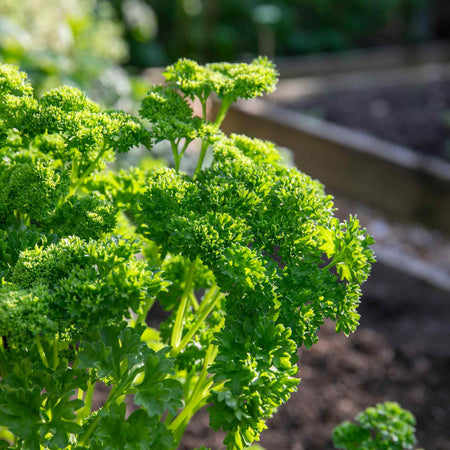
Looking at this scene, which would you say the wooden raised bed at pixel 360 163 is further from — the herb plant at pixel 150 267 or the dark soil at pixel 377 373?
the herb plant at pixel 150 267

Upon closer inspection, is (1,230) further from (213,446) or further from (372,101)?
(372,101)

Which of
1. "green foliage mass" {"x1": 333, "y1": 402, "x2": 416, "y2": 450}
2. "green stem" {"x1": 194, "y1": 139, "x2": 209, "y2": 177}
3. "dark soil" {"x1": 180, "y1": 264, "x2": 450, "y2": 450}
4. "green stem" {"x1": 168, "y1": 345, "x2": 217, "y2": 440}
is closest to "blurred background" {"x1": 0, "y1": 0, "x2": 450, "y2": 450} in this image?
"dark soil" {"x1": 180, "y1": 264, "x2": 450, "y2": 450}

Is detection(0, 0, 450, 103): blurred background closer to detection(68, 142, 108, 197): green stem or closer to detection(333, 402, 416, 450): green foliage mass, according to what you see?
detection(68, 142, 108, 197): green stem

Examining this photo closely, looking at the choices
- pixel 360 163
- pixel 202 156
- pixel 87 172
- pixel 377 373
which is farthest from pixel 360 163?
pixel 87 172

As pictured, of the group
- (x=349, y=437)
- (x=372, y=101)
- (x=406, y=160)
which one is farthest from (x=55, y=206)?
(x=372, y=101)

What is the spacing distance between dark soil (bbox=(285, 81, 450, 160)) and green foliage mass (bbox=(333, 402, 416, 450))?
328 centimetres

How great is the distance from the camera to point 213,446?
2125 millimetres

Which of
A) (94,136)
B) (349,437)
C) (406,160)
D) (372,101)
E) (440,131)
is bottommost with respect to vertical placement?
(349,437)

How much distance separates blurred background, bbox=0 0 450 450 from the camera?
8.59 feet

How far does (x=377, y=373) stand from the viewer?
8.86 ft

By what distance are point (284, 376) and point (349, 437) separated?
2.20 ft

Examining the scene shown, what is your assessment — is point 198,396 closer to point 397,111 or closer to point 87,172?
point 87,172

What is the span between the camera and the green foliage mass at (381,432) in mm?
1503

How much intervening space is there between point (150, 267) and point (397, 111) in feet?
15.5
